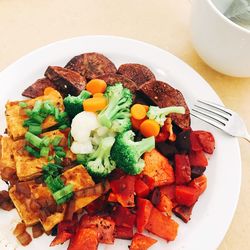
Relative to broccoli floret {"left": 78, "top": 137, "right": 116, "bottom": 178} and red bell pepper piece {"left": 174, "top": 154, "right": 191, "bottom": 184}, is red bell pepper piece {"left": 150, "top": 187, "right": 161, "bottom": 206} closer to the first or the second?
red bell pepper piece {"left": 174, "top": 154, "right": 191, "bottom": 184}

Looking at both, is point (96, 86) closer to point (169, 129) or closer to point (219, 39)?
point (169, 129)

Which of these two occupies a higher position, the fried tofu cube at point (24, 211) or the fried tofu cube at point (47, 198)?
the fried tofu cube at point (47, 198)

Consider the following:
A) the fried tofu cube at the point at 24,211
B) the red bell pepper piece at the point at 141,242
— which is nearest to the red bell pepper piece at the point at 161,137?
the red bell pepper piece at the point at 141,242

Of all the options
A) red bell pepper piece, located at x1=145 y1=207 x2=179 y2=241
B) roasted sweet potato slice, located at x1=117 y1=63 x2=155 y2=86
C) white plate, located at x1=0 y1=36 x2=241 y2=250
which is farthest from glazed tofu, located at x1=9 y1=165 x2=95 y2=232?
roasted sweet potato slice, located at x1=117 y1=63 x2=155 y2=86

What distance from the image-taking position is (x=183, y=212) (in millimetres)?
2266

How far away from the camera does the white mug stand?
2.43 metres

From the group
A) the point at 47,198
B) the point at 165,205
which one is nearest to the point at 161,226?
the point at 165,205

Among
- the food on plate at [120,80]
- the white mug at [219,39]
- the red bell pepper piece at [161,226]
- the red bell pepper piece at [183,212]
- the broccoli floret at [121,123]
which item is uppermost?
the white mug at [219,39]

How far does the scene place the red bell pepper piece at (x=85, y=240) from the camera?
2.07m

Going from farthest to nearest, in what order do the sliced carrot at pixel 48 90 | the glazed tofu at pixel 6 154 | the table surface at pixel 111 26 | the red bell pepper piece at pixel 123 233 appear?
1. the table surface at pixel 111 26
2. the sliced carrot at pixel 48 90
3. the glazed tofu at pixel 6 154
4. the red bell pepper piece at pixel 123 233

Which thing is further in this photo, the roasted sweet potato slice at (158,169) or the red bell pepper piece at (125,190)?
the roasted sweet potato slice at (158,169)

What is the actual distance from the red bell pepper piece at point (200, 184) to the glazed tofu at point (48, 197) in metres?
0.55

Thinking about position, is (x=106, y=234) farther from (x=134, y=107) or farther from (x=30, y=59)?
(x=30, y=59)

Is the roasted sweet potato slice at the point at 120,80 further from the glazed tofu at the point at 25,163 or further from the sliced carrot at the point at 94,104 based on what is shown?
the glazed tofu at the point at 25,163
